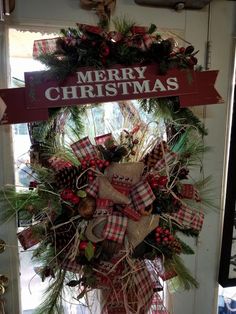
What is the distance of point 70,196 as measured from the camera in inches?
26.8

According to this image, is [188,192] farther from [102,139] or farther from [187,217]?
[102,139]

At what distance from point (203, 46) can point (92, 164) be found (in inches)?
24.1

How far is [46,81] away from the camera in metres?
0.71

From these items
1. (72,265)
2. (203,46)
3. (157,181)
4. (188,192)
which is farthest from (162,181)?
(203,46)

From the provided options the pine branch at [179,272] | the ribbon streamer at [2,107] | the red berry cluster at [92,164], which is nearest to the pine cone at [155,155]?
the red berry cluster at [92,164]

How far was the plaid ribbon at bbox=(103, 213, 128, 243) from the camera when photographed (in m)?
0.68

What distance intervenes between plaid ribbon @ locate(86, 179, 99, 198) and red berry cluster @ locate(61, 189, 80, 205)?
0.03m

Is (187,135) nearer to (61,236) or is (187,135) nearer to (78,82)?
(78,82)

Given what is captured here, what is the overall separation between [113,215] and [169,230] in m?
0.17

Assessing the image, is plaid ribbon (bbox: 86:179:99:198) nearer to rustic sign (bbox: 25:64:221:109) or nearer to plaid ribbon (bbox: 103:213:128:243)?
plaid ribbon (bbox: 103:213:128:243)

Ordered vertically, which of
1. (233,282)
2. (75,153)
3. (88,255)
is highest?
(75,153)

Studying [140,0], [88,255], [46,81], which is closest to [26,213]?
[88,255]

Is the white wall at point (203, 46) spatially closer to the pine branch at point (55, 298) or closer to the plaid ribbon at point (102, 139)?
the plaid ribbon at point (102, 139)

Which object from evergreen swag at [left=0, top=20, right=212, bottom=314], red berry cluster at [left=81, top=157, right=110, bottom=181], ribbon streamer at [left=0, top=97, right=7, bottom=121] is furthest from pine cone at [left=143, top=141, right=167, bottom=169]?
ribbon streamer at [left=0, top=97, right=7, bottom=121]
